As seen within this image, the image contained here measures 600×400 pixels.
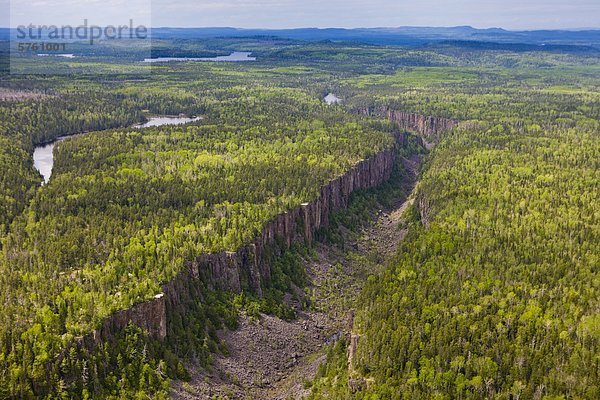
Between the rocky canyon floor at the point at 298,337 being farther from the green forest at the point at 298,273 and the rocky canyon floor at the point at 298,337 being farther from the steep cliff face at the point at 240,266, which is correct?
the steep cliff face at the point at 240,266

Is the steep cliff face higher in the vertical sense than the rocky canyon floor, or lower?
higher

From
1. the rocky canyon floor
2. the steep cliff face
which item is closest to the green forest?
the steep cliff face

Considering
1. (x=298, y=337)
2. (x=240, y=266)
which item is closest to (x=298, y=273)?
(x=240, y=266)

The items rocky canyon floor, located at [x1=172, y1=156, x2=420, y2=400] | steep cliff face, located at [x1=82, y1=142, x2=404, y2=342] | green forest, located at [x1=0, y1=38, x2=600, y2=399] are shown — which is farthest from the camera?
rocky canyon floor, located at [x1=172, y1=156, x2=420, y2=400]

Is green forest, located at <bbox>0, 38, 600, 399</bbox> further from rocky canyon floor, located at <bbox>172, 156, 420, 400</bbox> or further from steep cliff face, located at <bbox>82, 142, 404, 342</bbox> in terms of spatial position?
rocky canyon floor, located at <bbox>172, 156, 420, 400</bbox>

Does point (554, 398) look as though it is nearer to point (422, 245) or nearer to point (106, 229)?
point (422, 245)


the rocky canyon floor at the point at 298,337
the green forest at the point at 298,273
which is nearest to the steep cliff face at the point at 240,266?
the green forest at the point at 298,273

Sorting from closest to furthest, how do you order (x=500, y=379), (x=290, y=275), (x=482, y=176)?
(x=500, y=379) → (x=290, y=275) → (x=482, y=176)

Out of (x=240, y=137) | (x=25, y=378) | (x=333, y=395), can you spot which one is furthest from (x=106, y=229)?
(x=240, y=137)
